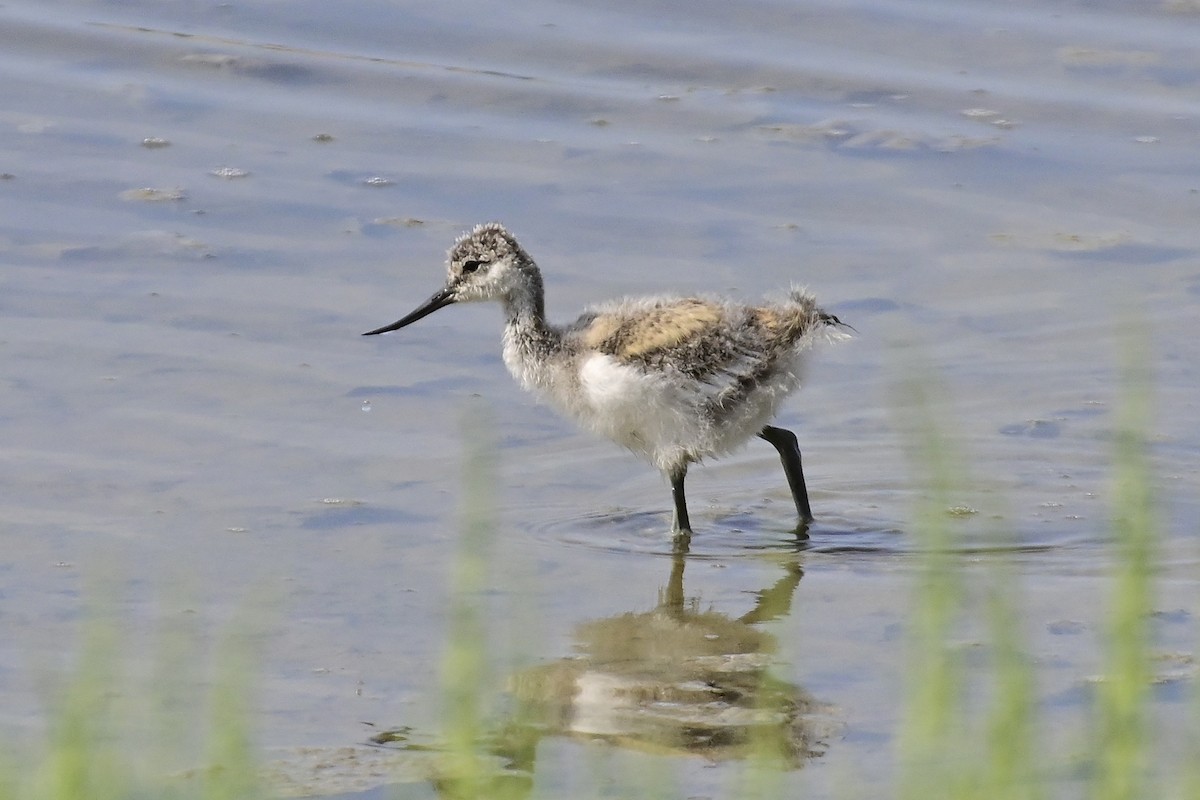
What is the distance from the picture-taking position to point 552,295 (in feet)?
27.0

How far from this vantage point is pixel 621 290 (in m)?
8.29

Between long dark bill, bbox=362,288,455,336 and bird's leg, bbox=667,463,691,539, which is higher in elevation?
long dark bill, bbox=362,288,455,336

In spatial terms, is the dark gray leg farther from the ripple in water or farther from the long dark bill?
the long dark bill

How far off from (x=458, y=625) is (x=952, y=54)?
29.4ft

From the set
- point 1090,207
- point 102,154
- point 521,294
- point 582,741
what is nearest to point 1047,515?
point 521,294

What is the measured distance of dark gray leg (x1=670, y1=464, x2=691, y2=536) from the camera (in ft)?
20.2

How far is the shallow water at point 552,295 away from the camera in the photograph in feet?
17.9

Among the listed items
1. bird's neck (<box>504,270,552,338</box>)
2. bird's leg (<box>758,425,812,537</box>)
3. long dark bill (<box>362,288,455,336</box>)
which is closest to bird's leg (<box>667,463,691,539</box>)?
bird's leg (<box>758,425,812,537</box>)

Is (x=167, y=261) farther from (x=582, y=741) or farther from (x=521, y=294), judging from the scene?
(x=582, y=741)

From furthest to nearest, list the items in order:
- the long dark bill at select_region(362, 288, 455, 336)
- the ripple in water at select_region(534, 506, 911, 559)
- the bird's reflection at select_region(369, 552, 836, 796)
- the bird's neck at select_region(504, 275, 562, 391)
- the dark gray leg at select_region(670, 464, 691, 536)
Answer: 1. the long dark bill at select_region(362, 288, 455, 336)
2. the bird's neck at select_region(504, 275, 562, 391)
3. the dark gray leg at select_region(670, 464, 691, 536)
4. the ripple in water at select_region(534, 506, 911, 559)
5. the bird's reflection at select_region(369, 552, 836, 796)

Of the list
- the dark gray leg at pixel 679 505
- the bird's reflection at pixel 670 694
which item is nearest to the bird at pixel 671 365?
the dark gray leg at pixel 679 505

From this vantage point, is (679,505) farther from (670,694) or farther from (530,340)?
(670,694)

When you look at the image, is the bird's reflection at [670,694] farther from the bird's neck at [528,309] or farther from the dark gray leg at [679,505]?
the bird's neck at [528,309]

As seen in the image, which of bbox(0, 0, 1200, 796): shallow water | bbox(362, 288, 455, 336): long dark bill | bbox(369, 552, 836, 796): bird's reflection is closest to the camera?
bbox(369, 552, 836, 796): bird's reflection
